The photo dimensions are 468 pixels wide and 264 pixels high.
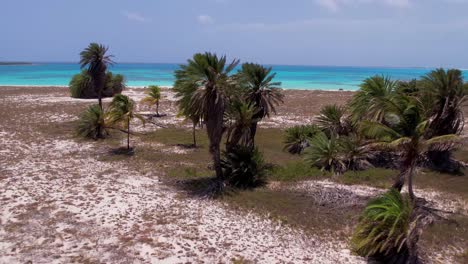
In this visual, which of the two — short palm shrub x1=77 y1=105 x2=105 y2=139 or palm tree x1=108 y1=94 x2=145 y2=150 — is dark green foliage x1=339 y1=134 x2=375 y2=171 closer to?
palm tree x1=108 y1=94 x2=145 y2=150

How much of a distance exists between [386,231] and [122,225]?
9.21 m

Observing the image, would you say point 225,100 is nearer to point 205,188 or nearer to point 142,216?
point 205,188

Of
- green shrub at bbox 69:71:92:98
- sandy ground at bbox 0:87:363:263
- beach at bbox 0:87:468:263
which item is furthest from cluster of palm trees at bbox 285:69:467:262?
green shrub at bbox 69:71:92:98

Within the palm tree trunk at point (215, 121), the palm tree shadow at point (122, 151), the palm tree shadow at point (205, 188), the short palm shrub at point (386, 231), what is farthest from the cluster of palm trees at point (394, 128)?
the palm tree shadow at point (122, 151)

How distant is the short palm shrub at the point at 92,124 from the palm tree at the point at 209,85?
12411 mm

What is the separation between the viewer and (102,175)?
19.7 m

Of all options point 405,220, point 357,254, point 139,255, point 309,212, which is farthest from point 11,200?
point 405,220

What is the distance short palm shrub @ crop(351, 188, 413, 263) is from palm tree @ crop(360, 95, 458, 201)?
2572mm

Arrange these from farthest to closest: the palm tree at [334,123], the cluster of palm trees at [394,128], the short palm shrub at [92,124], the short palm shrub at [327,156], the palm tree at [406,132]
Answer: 1. the short palm shrub at [92,124]
2. the palm tree at [334,123]
3. the short palm shrub at [327,156]
4. the cluster of palm trees at [394,128]
5. the palm tree at [406,132]

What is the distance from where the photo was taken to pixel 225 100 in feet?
59.4

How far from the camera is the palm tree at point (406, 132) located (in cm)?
1466

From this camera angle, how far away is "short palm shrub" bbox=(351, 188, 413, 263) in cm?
1209

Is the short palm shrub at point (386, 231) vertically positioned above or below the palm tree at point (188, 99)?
below

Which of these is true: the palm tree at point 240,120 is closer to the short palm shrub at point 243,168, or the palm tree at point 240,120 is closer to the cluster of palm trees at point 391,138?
the short palm shrub at point 243,168
